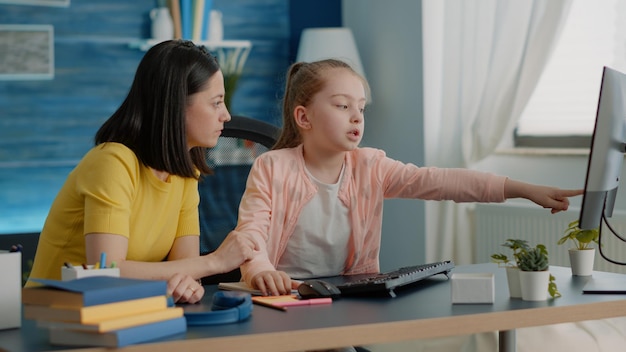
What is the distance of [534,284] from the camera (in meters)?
1.64

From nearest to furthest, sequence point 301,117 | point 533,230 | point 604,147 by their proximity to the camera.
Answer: point 604,147
point 301,117
point 533,230

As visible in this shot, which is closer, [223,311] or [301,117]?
[223,311]

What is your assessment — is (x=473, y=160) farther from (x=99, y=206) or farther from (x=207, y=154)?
(x=99, y=206)

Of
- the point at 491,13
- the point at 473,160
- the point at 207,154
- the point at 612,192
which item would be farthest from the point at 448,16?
the point at 612,192

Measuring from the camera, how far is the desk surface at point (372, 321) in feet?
4.46

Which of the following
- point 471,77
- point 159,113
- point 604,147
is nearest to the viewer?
point 604,147

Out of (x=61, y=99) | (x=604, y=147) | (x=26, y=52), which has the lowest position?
(x=604, y=147)

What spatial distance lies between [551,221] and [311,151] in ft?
5.41

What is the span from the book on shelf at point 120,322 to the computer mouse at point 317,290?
330mm

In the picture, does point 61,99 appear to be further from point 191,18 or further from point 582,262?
point 582,262

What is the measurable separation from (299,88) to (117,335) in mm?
1210

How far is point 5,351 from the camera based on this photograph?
4.41 feet

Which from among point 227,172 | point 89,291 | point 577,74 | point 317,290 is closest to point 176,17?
point 577,74

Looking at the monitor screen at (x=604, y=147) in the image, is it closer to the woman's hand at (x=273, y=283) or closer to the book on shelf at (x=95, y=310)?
the woman's hand at (x=273, y=283)
